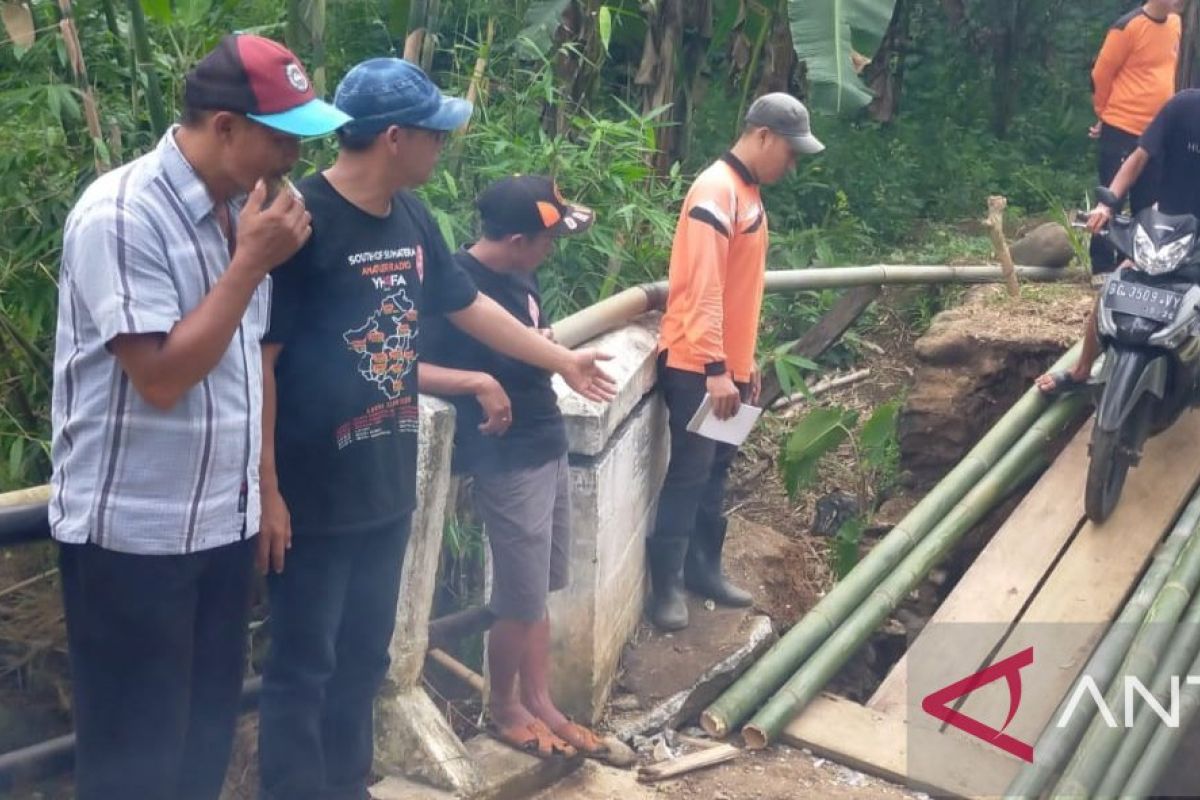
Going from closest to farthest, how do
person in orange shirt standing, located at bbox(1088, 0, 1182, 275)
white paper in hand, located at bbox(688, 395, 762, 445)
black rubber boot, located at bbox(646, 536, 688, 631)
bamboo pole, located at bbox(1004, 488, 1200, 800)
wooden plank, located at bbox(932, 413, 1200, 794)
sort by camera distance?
1. bamboo pole, located at bbox(1004, 488, 1200, 800)
2. wooden plank, located at bbox(932, 413, 1200, 794)
3. white paper in hand, located at bbox(688, 395, 762, 445)
4. black rubber boot, located at bbox(646, 536, 688, 631)
5. person in orange shirt standing, located at bbox(1088, 0, 1182, 275)

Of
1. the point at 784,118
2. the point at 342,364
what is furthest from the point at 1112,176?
the point at 342,364

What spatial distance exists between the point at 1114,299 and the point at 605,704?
2413mm

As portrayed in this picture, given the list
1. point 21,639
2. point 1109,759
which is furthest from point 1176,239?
point 21,639

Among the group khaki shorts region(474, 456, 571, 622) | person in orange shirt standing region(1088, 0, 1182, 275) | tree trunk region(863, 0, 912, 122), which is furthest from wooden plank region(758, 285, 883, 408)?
tree trunk region(863, 0, 912, 122)

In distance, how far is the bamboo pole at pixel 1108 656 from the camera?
3.87 meters

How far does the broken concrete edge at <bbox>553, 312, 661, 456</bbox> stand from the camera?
387cm

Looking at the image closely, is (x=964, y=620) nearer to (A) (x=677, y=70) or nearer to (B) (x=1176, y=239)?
(B) (x=1176, y=239)

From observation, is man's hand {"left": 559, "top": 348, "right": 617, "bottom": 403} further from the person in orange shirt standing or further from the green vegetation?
the person in orange shirt standing

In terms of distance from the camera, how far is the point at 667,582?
4695mm

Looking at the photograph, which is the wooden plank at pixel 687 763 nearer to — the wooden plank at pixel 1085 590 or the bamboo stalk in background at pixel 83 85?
the wooden plank at pixel 1085 590

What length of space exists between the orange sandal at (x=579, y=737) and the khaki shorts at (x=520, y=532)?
334mm

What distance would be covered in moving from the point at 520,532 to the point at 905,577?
5.64ft

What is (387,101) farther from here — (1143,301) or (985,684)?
Result: (1143,301)

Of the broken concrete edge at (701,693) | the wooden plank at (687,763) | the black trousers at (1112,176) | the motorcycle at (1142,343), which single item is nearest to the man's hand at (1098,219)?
the black trousers at (1112,176)
